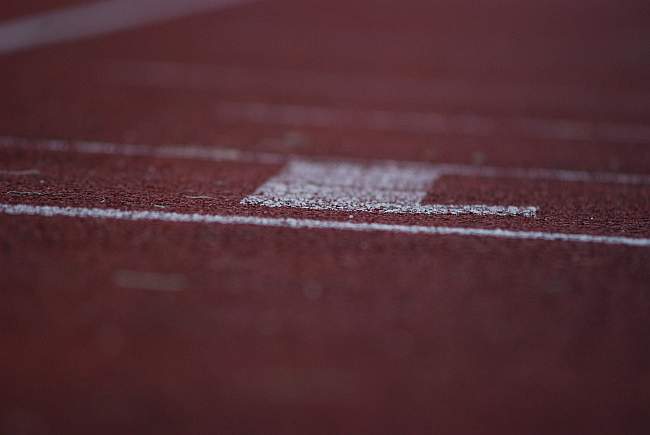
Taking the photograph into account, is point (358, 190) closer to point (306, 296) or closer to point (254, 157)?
point (254, 157)

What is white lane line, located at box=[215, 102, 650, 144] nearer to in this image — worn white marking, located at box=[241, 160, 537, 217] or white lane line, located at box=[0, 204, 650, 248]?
worn white marking, located at box=[241, 160, 537, 217]

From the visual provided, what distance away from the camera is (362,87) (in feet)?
32.6

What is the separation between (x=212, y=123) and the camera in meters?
7.62

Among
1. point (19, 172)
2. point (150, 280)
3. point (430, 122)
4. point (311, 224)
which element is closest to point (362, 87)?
point (430, 122)

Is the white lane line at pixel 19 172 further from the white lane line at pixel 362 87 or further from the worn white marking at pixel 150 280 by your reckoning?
the white lane line at pixel 362 87

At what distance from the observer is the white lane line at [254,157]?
611 cm

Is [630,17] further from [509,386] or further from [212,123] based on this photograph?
[509,386]

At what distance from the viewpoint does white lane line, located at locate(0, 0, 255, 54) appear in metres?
12.0

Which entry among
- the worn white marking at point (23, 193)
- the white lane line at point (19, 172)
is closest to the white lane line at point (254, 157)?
the white lane line at point (19, 172)

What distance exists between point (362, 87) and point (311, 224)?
5.55m

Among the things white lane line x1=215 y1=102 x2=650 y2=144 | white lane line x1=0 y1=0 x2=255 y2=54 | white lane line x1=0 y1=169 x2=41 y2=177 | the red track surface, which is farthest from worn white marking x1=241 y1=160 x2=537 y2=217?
white lane line x1=0 y1=0 x2=255 y2=54

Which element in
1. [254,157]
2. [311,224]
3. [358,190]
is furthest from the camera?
[254,157]

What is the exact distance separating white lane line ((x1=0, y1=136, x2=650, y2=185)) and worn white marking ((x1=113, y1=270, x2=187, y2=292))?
94.9 inches

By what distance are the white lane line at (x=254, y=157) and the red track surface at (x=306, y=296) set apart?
105mm
